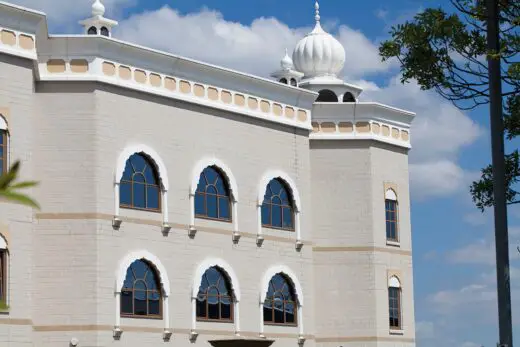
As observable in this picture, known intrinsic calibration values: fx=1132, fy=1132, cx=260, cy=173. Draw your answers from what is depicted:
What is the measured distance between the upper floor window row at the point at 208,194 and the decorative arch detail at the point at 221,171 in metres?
0.06

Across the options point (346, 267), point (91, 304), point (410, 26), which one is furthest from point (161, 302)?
point (410, 26)

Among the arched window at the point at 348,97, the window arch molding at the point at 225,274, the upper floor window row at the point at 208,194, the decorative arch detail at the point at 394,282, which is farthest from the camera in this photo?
the arched window at the point at 348,97

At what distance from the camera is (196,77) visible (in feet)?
87.7

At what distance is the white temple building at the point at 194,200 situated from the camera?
920 inches

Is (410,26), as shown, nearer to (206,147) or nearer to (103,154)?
(103,154)

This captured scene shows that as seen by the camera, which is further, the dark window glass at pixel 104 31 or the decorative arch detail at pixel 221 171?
the decorative arch detail at pixel 221 171

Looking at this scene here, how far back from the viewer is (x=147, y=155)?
83.1ft

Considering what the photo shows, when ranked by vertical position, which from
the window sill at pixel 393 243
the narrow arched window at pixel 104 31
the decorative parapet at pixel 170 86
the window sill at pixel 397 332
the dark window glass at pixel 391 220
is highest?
the narrow arched window at pixel 104 31

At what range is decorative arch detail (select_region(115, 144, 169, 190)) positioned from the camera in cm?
2453

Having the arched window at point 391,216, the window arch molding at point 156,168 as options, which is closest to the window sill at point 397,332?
the arched window at point 391,216

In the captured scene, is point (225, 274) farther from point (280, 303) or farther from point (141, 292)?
point (141, 292)

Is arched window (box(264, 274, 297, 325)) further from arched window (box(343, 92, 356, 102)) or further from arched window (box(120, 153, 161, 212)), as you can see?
arched window (box(343, 92, 356, 102))

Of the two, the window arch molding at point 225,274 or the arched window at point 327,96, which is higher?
the arched window at point 327,96

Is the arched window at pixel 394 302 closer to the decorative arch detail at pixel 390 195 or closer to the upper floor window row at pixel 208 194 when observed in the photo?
the decorative arch detail at pixel 390 195
